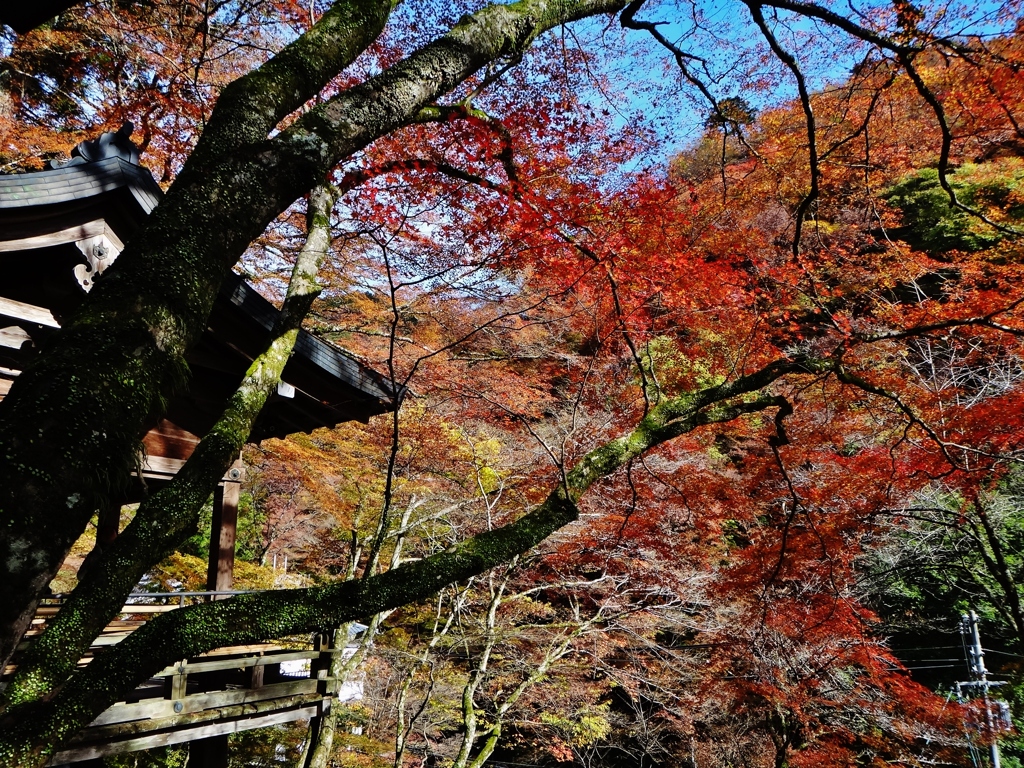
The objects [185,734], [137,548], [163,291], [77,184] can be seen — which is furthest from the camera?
[185,734]

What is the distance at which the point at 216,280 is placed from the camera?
1.67 meters

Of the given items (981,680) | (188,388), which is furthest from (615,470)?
(981,680)

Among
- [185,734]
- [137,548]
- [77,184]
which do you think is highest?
[77,184]

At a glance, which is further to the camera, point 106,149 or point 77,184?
point 106,149

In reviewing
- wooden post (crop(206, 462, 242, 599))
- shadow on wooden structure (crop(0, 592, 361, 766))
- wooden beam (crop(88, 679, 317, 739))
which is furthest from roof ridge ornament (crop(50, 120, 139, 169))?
wooden beam (crop(88, 679, 317, 739))

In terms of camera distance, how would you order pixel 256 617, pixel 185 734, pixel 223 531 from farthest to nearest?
1. pixel 223 531
2. pixel 185 734
3. pixel 256 617

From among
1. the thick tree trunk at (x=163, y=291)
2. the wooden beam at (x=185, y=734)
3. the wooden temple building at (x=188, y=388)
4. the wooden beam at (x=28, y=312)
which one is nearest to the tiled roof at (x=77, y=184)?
the wooden temple building at (x=188, y=388)

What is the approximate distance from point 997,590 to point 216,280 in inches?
574

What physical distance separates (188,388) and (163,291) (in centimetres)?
309

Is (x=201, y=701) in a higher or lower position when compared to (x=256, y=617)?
lower

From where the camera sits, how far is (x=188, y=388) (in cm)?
424

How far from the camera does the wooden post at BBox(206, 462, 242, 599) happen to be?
5.92 meters

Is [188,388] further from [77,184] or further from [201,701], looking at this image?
[201,701]

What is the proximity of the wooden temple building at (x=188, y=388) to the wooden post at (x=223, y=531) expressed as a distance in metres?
0.01
